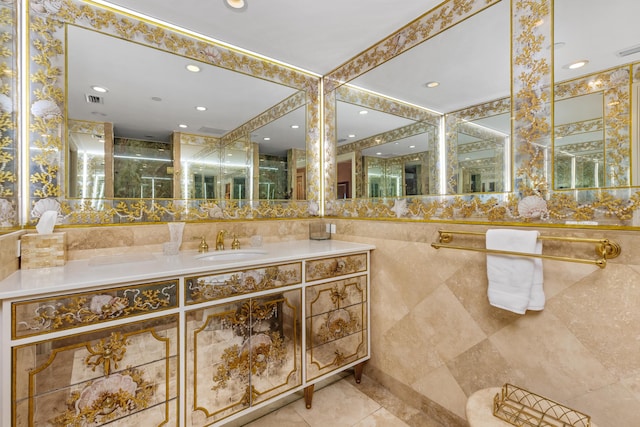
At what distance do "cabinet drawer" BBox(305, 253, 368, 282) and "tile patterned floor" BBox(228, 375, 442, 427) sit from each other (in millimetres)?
833

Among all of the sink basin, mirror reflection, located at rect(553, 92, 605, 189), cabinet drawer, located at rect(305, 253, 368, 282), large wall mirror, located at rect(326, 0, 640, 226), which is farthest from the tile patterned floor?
mirror reflection, located at rect(553, 92, 605, 189)

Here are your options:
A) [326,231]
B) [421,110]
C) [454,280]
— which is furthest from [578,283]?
[326,231]

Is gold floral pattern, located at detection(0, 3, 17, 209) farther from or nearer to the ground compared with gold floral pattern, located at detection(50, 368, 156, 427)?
farther from the ground

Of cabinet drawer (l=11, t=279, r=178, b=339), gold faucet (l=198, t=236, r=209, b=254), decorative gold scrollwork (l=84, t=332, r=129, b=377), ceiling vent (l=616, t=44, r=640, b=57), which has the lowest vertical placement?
decorative gold scrollwork (l=84, t=332, r=129, b=377)

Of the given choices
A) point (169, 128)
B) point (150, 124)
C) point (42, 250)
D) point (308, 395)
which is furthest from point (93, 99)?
point (308, 395)

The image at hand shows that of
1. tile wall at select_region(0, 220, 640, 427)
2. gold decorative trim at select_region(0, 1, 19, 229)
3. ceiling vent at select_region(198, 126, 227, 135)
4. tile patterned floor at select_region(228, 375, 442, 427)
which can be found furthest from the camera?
ceiling vent at select_region(198, 126, 227, 135)

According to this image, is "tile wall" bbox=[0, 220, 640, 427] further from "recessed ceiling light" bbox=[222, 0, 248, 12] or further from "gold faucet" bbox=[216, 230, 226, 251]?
"recessed ceiling light" bbox=[222, 0, 248, 12]

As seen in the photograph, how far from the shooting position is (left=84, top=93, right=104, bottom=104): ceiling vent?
1.60 m

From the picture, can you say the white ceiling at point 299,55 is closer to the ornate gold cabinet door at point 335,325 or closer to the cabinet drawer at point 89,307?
the cabinet drawer at point 89,307

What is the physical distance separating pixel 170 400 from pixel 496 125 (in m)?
2.02

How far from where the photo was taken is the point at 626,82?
1.11m

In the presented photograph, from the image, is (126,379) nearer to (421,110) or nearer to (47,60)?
(47,60)

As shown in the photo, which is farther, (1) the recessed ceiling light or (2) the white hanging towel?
(1) the recessed ceiling light

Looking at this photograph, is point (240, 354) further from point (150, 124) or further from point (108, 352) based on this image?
point (150, 124)
